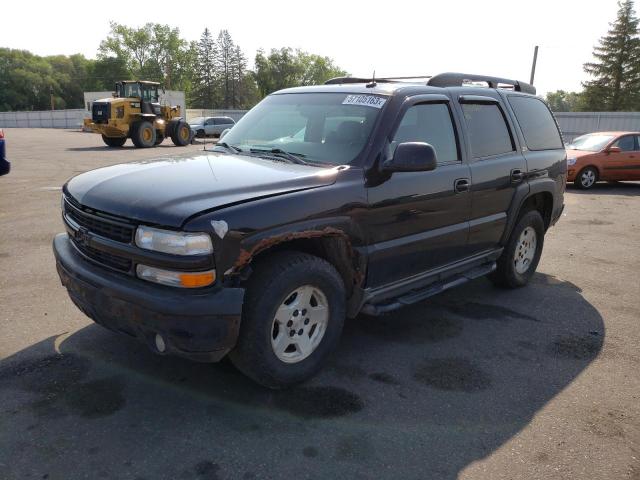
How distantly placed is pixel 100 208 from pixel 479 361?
276cm

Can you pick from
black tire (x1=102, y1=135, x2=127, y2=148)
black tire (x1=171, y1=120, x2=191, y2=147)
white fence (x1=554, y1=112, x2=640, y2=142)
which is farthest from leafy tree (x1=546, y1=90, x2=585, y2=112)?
black tire (x1=102, y1=135, x2=127, y2=148)

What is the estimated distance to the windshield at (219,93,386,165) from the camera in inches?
147

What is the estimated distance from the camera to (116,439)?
2.79 metres

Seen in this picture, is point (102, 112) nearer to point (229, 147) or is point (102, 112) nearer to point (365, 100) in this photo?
point (229, 147)

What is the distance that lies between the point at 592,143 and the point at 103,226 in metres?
14.3

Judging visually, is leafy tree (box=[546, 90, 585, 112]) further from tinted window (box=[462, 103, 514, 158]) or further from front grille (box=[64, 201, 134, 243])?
front grille (box=[64, 201, 134, 243])

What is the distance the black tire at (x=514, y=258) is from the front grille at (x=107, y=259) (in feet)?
11.8

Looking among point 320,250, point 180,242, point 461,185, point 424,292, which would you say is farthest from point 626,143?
point 180,242

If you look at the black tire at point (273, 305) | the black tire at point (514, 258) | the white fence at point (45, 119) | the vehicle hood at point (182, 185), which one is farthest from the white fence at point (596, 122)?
the white fence at point (45, 119)

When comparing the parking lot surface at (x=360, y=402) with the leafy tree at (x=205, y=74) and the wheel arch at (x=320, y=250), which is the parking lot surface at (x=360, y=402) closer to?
the wheel arch at (x=320, y=250)

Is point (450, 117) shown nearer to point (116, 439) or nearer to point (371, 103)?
point (371, 103)

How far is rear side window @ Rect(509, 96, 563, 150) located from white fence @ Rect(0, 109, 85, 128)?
52.5 meters

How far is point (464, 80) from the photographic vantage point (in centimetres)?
477

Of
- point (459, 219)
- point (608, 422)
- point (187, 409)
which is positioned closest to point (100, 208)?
point (187, 409)
